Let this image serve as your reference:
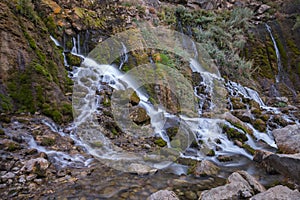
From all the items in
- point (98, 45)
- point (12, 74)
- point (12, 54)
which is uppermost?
point (98, 45)

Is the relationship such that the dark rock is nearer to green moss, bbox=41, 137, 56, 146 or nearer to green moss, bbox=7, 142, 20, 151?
green moss, bbox=41, 137, 56, 146

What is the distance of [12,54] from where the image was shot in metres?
5.29

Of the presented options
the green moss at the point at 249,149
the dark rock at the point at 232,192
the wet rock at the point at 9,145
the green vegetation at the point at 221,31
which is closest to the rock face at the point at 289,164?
the dark rock at the point at 232,192

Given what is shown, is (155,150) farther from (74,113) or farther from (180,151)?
(74,113)

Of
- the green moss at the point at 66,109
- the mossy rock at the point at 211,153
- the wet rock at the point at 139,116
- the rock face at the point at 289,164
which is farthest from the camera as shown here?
the wet rock at the point at 139,116

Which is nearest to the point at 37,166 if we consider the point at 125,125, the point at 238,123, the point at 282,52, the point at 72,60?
the point at 125,125

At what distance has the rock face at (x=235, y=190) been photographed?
3.17 metres

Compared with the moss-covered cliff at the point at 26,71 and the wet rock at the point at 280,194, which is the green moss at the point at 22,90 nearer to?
the moss-covered cliff at the point at 26,71

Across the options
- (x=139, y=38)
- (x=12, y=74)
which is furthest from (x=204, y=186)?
(x=139, y=38)

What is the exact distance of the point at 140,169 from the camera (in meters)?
4.35

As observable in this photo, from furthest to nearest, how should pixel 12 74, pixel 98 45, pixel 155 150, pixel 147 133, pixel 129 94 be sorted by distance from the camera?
pixel 98 45 → pixel 129 94 → pixel 147 133 → pixel 155 150 → pixel 12 74

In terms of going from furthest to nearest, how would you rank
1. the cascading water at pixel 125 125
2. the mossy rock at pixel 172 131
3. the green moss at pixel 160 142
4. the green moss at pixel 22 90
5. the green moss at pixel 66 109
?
1. the mossy rock at pixel 172 131
2. the green moss at pixel 160 142
3. the green moss at pixel 66 109
4. the cascading water at pixel 125 125
5. the green moss at pixel 22 90

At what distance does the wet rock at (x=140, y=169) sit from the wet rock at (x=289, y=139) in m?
2.87

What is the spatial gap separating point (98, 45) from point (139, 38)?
207cm
